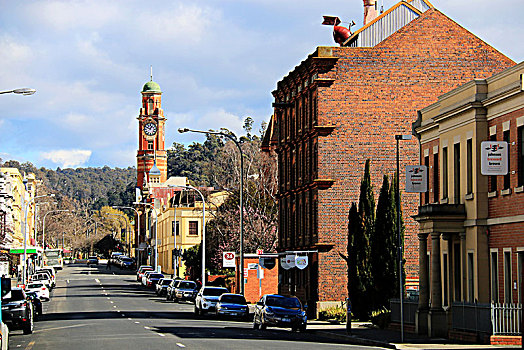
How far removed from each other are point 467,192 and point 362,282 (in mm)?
9733

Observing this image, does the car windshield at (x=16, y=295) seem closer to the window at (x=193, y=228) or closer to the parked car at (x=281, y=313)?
the parked car at (x=281, y=313)

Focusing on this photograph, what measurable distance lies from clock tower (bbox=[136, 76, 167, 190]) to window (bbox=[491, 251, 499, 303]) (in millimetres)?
148691

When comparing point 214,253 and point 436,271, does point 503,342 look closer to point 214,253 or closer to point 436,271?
point 436,271

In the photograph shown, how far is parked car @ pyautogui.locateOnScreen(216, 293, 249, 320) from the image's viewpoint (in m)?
44.4

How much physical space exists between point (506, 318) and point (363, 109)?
21.7 metres

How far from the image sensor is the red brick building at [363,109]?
4694cm

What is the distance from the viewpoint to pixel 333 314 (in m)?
43.8

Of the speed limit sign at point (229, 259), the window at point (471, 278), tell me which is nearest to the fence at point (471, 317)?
the window at point (471, 278)

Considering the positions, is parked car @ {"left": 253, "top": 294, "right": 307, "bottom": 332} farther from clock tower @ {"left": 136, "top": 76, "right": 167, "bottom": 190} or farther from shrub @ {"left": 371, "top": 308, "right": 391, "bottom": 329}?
clock tower @ {"left": 136, "top": 76, "right": 167, "bottom": 190}

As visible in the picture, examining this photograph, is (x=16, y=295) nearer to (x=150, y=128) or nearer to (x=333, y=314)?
(x=333, y=314)

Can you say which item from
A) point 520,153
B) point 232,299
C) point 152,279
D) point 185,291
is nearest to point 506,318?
point 520,153

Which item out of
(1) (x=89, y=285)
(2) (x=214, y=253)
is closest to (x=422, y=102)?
(2) (x=214, y=253)

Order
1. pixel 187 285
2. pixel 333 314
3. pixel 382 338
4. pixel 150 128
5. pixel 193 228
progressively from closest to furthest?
pixel 382 338
pixel 333 314
pixel 187 285
pixel 193 228
pixel 150 128

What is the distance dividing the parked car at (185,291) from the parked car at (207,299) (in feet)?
51.0
